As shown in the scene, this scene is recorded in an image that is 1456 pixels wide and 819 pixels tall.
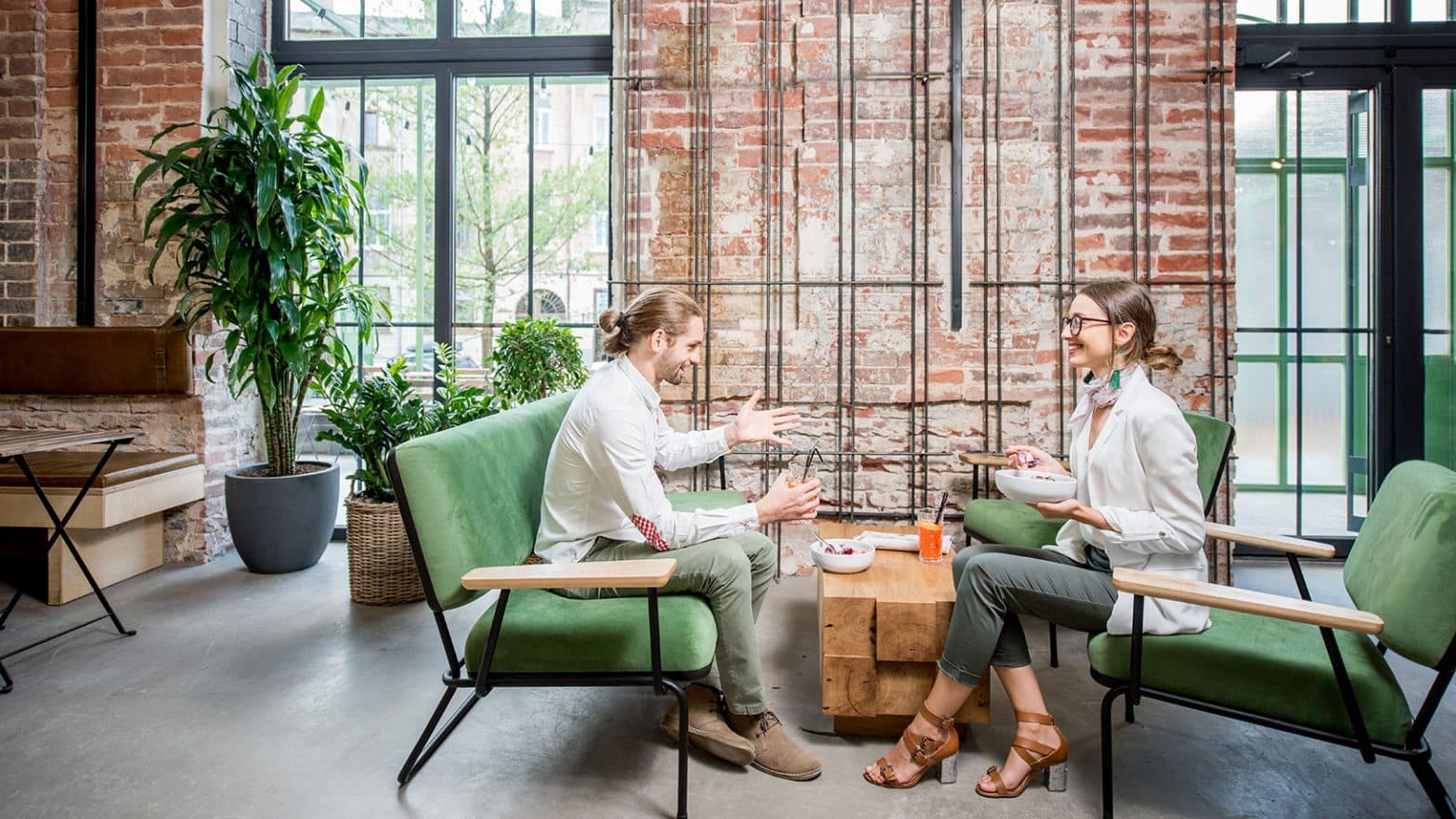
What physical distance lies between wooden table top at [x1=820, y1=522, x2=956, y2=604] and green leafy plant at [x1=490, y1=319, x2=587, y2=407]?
5.72ft

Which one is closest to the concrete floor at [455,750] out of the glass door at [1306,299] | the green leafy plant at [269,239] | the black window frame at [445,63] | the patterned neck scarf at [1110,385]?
Result: the patterned neck scarf at [1110,385]

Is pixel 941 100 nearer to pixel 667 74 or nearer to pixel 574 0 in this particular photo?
pixel 667 74

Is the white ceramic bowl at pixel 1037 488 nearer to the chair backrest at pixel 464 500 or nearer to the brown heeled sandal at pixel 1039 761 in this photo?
the brown heeled sandal at pixel 1039 761

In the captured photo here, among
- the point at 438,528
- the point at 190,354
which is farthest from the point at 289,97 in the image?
the point at 438,528

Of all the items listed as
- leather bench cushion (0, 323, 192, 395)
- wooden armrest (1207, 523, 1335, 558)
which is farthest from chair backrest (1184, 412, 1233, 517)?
leather bench cushion (0, 323, 192, 395)

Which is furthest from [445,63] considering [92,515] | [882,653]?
[882,653]

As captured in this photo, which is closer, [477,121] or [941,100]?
[941,100]

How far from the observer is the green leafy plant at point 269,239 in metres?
3.71

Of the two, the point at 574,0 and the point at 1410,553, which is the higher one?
the point at 574,0

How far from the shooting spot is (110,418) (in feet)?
13.7

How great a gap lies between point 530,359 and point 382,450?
30.0 inches

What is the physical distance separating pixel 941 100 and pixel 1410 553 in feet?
9.12

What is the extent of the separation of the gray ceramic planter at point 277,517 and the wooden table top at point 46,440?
0.76m

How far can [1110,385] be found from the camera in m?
2.26
